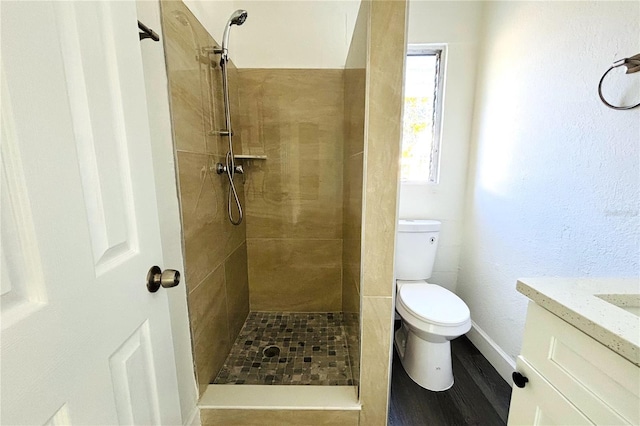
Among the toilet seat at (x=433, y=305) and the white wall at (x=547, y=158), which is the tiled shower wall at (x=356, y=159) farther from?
the white wall at (x=547, y=158)

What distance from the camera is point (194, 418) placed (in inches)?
46.5

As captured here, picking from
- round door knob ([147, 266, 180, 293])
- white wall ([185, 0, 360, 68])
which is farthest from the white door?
white wall ([185, 0, 360, 68])

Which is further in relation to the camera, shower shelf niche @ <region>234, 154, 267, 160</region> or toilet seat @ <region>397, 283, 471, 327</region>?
shower shelf niche @ <region>234, 154, 267, 160</region>

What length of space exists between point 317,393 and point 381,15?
63.9 inches

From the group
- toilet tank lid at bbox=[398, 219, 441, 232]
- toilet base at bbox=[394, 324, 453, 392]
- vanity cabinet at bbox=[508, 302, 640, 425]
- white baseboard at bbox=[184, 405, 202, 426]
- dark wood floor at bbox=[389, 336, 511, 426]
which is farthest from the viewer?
toilet tank lid at bbox=[398, 219, 441, 232]

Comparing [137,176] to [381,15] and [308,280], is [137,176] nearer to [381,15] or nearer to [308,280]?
[381,15]

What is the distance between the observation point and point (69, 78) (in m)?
0.47

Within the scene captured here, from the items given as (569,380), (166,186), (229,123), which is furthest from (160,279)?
(229,123)

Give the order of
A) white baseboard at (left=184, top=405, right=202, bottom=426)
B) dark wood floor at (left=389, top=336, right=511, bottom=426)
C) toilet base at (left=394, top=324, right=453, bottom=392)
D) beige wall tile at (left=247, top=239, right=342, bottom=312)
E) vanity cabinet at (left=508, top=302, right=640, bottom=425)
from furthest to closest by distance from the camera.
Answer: beige wall tile at (left=247, top=239, right=342, bottom=312) < toilet base at (left=394, top=324, right=453, bottom=392) < dark wood floor at (left=389, top=336, right=511, bottom=426) < white baseboard at (left=184, top=405, right=202, bottom=426) < vanity cabinet at (left=508, top=302, right=640, bottom=425)

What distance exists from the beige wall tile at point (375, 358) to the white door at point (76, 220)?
0.77m

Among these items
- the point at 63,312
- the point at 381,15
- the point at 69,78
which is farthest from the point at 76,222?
the point at 381,15

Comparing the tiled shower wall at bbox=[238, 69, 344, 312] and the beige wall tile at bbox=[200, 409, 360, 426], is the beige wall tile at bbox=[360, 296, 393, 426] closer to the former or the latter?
the beige wall tile at bbox=[200, 409, 360, 426]

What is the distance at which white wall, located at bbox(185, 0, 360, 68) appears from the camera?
Result: 1.77m

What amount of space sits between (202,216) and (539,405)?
1362mm
